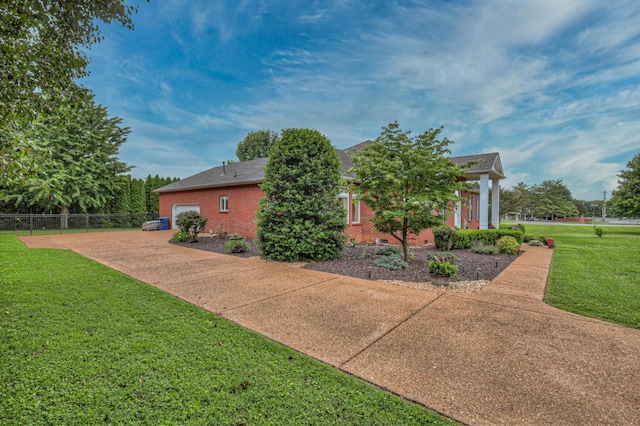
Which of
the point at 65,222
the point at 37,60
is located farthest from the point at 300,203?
the point at 65,222

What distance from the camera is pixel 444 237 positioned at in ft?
37.2

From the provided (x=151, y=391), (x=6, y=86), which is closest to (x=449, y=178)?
(x=151, y=391)

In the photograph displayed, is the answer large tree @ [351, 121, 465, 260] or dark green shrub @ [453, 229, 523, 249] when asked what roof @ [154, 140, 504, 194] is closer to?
dark green shrub @ [453, 229, 523, 249]

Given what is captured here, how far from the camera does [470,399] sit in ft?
7.39

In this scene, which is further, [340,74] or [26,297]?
[340,74]

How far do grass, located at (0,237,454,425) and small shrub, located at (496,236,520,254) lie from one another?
1026 cm

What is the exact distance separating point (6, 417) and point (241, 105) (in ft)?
55.6

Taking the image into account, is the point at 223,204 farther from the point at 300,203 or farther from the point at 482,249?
the point at 482,249

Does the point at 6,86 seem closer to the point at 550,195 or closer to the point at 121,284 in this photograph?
the point at 121,284

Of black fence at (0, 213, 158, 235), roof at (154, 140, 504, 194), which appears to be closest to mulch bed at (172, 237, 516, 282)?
roof at (154, 140, 504, 194)

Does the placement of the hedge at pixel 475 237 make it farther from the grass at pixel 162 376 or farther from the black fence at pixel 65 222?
the black fence at pixel 65 222

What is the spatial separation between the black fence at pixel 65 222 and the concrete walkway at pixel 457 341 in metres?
18.9

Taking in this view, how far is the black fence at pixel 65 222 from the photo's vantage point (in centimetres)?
1819

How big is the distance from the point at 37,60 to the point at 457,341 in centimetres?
596
